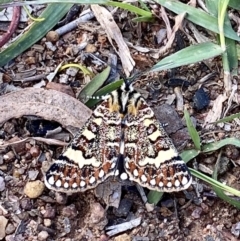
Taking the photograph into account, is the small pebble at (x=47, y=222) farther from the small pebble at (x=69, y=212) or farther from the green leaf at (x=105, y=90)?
the green leaf at (x=105, y=90)

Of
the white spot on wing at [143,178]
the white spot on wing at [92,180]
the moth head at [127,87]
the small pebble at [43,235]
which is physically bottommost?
the small pebble at [43,235]

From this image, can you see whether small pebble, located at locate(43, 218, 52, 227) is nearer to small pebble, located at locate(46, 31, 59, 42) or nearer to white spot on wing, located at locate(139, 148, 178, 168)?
white spot on wing, located at locate(139, 148, 178, 168)

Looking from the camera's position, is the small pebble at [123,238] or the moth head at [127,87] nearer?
the small pebble at [123,238]

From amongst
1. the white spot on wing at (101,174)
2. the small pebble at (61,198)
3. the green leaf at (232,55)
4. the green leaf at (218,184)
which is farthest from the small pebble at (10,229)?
the green leaf at (232,55)

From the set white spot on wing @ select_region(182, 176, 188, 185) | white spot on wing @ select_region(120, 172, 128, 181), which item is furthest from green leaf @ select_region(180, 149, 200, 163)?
white spot on wing @ select_region(120, 172, 128, 181)

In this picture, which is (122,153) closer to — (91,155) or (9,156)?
(91,155)

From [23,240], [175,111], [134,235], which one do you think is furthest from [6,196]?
[175,111]
